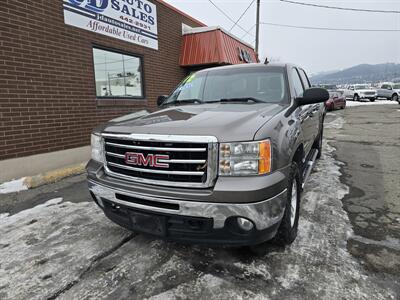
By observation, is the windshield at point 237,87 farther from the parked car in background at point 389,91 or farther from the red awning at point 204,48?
the parked car in background at point 389,91

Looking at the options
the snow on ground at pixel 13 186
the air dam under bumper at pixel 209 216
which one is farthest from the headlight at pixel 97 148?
the snow on ground at pixel 13 186

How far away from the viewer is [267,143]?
2277 mm

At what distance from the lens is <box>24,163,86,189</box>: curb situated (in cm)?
528

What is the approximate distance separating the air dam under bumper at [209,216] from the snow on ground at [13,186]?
3.46 metres

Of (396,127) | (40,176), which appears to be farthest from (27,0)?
(396,127)

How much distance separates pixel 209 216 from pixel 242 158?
1.63 ft

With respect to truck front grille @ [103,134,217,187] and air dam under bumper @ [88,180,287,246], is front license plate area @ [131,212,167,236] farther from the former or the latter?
truck front grille @ [103,134,217,187]

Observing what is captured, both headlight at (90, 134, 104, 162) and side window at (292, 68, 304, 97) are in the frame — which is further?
side window at (292, 68, 304, 97)

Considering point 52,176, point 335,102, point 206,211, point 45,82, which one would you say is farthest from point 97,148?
point 335,102

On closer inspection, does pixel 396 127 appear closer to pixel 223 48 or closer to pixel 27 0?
pixel 223 48

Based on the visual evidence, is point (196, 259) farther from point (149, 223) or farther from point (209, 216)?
point (209, 216)

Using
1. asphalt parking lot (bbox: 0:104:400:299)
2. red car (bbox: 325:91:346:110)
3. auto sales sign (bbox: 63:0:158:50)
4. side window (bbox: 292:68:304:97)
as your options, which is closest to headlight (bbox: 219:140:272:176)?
asphalt parking lot (bbox: 0:104:400:299)

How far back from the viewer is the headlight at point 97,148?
2943 mm

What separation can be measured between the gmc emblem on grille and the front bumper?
186 millimetres
